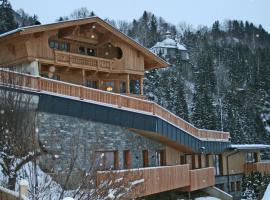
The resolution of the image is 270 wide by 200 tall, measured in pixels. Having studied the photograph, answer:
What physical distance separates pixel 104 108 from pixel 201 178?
9053 mm

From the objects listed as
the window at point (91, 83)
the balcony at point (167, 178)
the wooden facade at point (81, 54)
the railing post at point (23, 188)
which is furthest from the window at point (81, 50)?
the railing post at point (23, 188)

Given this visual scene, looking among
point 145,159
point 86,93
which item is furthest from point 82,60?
point 145,159

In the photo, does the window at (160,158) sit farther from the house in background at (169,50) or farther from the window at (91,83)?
the house in background at (169,50)

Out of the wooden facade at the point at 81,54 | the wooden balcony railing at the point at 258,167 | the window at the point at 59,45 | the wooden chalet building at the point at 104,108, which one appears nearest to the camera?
the wooden chalet building at the point at 104,108

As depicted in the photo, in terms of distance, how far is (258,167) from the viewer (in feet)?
114

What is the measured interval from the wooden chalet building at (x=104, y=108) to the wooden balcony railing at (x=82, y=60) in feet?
0.18

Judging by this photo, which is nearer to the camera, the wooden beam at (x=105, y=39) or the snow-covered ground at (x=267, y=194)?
the wooden beam at (x=105, y=39)

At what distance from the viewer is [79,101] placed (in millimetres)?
19266

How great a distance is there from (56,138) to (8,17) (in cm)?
3006

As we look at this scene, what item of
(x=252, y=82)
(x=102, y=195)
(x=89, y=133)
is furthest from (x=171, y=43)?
(x=102, y=195)

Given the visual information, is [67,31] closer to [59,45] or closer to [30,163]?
[59,45]

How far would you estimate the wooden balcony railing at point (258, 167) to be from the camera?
34844 mm

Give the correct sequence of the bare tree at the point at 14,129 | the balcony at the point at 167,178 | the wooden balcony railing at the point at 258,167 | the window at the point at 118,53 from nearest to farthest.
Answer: the bare tree at the point at 14,129, the balcony at the point at 167,178, the window at the point at 118,53, the wooden balcony railing at the point at 258,167

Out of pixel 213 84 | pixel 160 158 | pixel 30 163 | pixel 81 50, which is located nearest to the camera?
pixel 30 163
